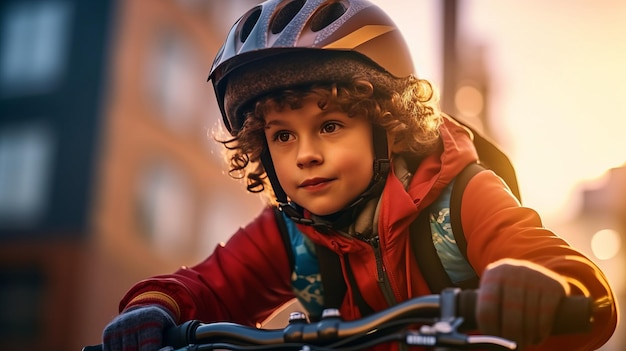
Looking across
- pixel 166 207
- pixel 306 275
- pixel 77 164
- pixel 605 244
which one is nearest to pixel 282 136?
pixel 306 275

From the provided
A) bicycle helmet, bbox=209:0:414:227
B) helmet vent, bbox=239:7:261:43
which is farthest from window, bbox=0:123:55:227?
bicycle helmet, bbox=209:0:414:227

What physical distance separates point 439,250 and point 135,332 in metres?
1.10

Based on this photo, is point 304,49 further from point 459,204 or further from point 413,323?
point 413,323

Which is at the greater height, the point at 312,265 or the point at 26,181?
the point at 26,181

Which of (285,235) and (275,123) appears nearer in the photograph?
(275,123)

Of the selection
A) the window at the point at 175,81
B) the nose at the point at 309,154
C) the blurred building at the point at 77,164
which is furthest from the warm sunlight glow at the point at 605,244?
the window at the point at 175,81

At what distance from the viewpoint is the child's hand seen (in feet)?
5.39

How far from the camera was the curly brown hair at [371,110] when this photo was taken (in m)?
2.75

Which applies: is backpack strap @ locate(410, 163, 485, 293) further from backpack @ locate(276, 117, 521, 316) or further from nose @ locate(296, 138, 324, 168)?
nose @ locate(296, 138, 324, 168)

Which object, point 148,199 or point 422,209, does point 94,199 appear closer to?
point 148,199

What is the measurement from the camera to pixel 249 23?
10.1ft

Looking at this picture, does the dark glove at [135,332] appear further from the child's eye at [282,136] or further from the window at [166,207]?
the window at [166,207]

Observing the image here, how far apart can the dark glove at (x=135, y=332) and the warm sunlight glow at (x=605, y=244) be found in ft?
26.7

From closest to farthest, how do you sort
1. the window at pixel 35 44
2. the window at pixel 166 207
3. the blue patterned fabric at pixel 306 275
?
1. the blue patterned fabric at pixel 306 275
2. the window at pixel 35 44
3. the window at pixel 166 207
